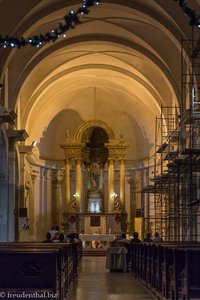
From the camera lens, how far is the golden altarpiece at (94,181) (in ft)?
111

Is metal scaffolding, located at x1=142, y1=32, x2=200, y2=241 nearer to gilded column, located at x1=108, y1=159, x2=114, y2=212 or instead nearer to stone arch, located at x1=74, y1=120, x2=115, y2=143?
gilded column, located at x1=108, y1=159, x2=114, y2=212

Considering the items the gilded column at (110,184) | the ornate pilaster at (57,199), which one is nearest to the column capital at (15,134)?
the gilded column at (110,184)

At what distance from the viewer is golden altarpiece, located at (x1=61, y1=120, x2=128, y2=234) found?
33781 mm

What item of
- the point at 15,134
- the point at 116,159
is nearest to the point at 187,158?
the point at 15,134

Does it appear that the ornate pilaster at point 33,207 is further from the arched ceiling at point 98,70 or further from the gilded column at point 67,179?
the gilded column at point 67,179

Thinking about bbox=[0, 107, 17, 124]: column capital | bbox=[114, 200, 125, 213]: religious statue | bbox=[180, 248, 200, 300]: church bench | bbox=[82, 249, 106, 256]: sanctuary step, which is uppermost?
bbox=[0, 107, 17, 124]: column capital

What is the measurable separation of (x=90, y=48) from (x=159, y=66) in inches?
157

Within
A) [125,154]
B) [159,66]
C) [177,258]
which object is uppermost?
[159,66]

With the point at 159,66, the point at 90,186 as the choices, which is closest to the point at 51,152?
the point at 90,186

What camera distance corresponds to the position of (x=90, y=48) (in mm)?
28375

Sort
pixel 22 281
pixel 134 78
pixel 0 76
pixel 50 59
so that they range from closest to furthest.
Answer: pixel 22 281, pixel 0 76, pixel 50 59, pixel 134 78

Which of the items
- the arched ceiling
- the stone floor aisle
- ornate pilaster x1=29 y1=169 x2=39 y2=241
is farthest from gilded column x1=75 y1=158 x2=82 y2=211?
the stone floor aisle

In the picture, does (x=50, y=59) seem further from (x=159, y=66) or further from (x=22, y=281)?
(x=22, y=281)

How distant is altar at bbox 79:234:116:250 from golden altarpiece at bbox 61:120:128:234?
0.97 metres
